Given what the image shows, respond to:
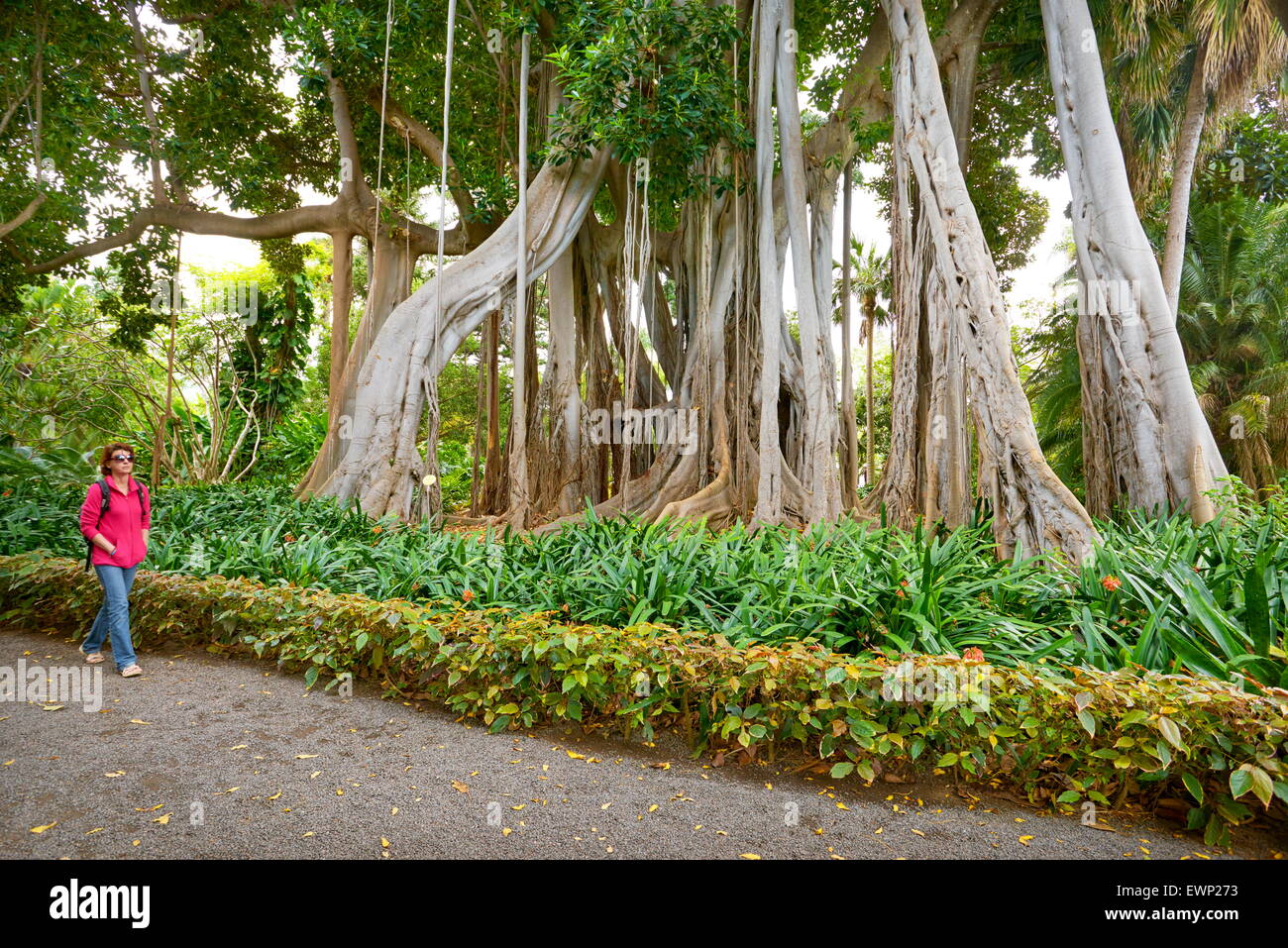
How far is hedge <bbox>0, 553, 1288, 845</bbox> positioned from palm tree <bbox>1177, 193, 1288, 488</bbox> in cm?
845

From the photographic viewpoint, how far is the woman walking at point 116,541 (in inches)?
125

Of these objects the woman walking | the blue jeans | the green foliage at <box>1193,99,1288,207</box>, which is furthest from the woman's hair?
the green foliage at <box>1193,99,1288,207</box>

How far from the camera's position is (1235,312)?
29.5 ft

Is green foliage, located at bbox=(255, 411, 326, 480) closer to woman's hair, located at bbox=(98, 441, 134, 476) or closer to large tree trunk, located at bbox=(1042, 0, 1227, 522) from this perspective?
woman's hair, located at bbox=(98, 441, 134, 476)

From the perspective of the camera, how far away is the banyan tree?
171 inches

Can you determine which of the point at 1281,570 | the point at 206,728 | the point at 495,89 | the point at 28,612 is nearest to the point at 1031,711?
the point at 1281,570

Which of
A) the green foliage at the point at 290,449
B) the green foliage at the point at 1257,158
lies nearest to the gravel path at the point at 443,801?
the green foliage at the point at 290,449

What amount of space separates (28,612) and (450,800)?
12.0 ft

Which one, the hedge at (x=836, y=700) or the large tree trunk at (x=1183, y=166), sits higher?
the large tree trunk at (x=1183, y=166)

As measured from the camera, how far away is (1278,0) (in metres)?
3.60

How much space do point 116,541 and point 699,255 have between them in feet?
17.4

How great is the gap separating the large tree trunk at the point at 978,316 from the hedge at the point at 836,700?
156 cm

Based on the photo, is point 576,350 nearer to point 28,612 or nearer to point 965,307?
point 965,307

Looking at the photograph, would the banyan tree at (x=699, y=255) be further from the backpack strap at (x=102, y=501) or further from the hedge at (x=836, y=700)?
the backpack strap at (x=102, y=501)
